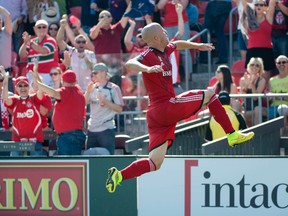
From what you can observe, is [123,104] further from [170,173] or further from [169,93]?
[169,93]

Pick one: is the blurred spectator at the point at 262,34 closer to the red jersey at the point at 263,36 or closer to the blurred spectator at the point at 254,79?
the red jersey at the point at 263,36

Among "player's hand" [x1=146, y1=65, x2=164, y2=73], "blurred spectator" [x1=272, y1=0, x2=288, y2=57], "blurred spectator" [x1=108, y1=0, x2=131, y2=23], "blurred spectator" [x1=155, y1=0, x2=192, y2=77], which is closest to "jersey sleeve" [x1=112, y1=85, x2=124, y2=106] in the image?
"blurred spectator" [x1=155, y1=0, x2=192, y2=77]

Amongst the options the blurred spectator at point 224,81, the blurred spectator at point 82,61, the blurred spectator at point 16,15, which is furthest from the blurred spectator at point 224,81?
the blurred spectator at point 16,15

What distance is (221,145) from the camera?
13.8 meters

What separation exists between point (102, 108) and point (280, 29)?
3583mm

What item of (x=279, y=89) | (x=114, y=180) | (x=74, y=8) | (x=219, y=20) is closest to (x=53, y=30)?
(x=74, y=8)

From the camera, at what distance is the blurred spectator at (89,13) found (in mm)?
18422

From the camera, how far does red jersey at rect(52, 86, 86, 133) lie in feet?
47.8

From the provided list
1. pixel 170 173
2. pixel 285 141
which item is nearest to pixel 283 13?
pixel 285 141

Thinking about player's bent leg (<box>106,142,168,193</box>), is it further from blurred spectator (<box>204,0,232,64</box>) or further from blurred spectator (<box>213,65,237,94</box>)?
blurred spectator (<box>204,0,232,64</box>)

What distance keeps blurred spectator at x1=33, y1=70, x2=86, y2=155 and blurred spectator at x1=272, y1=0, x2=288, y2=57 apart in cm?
378

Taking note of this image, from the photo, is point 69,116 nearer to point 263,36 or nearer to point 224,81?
point 224,81

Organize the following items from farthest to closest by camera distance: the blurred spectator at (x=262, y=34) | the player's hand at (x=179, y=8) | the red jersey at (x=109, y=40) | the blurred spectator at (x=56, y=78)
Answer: the red jersey at (x=109, y=40), the player's hand at (x=179, y=8), the blurred spectator at (x=262, y=34), the blurred spectator at (x=56, y=78)

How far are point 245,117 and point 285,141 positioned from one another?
744mm
